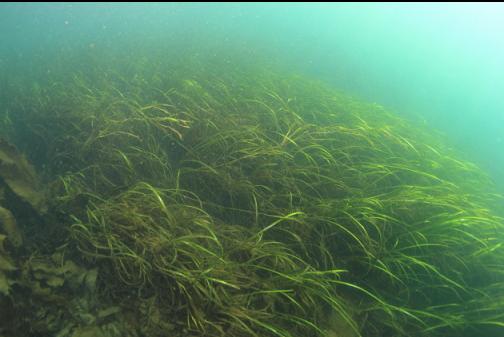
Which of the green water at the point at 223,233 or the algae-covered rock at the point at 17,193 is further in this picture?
the algae-covered rock at the point at 17,193

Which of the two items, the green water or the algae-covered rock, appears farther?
the algae-covered rock

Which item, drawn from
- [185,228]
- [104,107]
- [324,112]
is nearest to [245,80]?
[324,112]

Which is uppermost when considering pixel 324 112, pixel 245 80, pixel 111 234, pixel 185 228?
pixel 111 234

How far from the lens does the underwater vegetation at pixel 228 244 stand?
2.12 m

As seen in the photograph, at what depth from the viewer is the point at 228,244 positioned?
2699 mm

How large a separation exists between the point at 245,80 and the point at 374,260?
6545 mm

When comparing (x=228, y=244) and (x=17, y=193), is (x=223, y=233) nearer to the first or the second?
(x=228, y=244)

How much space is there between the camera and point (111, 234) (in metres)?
2.46

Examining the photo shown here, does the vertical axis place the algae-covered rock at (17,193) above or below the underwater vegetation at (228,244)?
above

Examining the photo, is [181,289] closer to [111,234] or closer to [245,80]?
[111,234]

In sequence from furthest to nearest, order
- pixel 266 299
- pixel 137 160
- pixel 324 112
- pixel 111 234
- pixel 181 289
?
pixel 324 112 < pixel 137 160 < pixel 111 234 < pixel 266 299 < pixel 181 289

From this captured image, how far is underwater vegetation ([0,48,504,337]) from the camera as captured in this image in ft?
6.95

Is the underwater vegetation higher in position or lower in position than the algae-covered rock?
lower

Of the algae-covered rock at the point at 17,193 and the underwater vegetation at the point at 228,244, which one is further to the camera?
the algae-covered rock at the point at 17,193
